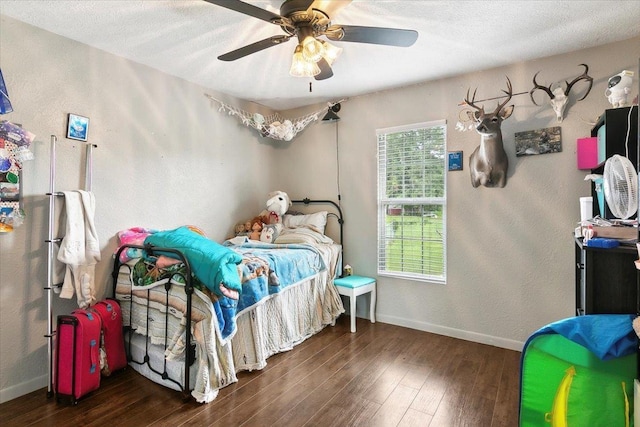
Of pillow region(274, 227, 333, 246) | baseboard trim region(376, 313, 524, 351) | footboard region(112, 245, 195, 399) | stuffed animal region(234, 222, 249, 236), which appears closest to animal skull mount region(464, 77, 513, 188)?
baseboard trim region(376, 313, 524, 351)

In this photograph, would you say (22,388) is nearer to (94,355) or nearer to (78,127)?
(94,355)

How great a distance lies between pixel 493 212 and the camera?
3.07 metres

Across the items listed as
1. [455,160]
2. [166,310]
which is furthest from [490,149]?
[166,310]

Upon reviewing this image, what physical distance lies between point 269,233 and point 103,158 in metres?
1.65

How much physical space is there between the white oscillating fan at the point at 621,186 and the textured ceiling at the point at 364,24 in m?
1.13

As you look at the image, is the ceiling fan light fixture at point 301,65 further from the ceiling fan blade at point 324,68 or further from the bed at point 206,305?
the bed at point 206,305

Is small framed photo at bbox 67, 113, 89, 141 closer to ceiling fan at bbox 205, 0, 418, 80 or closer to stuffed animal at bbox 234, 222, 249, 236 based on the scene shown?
ceiling fan at bbox 205, 0, 418, 80

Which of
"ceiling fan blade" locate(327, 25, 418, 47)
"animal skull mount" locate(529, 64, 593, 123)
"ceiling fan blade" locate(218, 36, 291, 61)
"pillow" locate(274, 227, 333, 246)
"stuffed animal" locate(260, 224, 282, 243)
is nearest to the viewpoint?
"ceiling fan blade" locate(327, 25, 418, 47)

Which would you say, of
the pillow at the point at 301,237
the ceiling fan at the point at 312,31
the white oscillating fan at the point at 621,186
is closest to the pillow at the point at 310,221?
the pillow at the point at 301,237

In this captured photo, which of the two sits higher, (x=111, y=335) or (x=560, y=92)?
(x=560, y=92)

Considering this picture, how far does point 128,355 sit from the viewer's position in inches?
104

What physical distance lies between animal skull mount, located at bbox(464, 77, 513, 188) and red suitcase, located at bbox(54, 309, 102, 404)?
3.24 meters

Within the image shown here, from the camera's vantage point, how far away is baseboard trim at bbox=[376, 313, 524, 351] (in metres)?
3.00

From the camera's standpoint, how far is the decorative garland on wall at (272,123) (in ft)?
12.2
